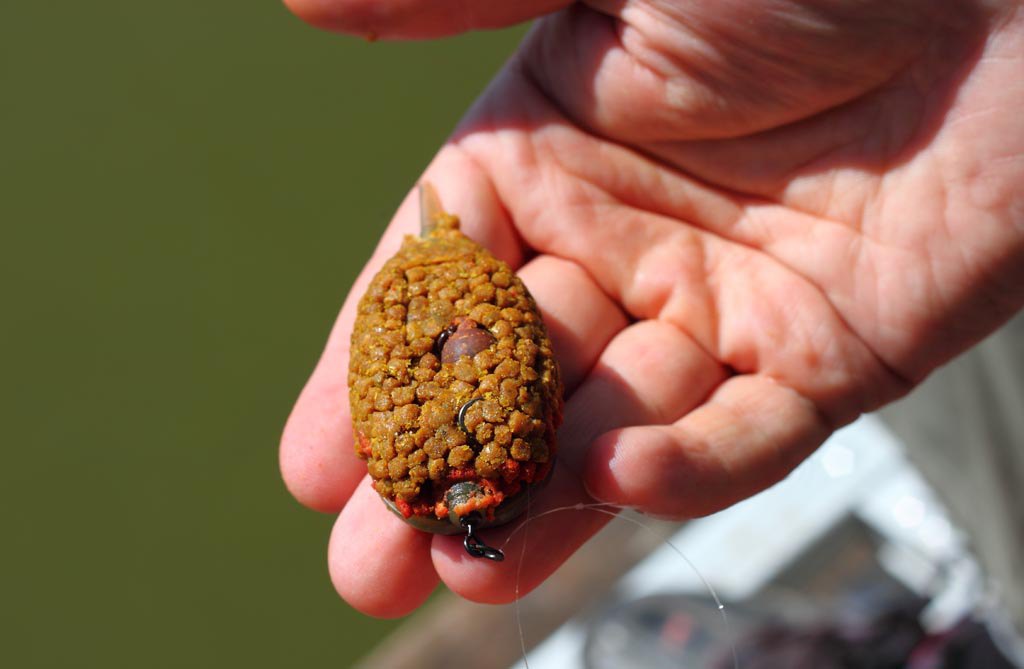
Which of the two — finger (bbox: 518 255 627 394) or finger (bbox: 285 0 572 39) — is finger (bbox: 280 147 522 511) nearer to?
finger (bbox: 518 255 627 394)

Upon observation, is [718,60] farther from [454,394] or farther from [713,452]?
[454,394]

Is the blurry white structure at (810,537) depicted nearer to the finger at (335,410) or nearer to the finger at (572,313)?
the finger at (572,313)

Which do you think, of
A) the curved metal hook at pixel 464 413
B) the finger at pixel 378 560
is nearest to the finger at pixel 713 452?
the curved metal hook at pixel 464 413

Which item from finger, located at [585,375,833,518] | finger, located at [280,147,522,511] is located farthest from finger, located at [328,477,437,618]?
finger, located at [585,375,833,518]

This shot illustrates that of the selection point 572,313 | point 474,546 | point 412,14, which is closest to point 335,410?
point 474,546

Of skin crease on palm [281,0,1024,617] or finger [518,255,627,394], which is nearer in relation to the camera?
skin crease on palm [281,0,1024,617]

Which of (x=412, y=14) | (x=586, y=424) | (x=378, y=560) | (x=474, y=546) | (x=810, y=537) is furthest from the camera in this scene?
(x=810, y=537)
